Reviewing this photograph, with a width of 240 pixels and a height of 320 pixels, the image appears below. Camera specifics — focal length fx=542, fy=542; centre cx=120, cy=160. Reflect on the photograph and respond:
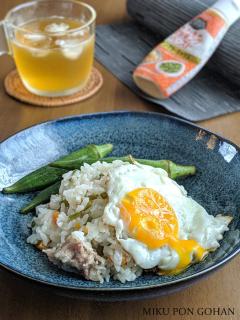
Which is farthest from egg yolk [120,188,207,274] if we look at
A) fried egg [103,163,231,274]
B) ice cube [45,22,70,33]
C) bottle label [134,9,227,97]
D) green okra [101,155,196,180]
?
ice cube [45,22,70,33]

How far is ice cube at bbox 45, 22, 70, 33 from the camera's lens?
1.69 meters

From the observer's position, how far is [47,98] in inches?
68.1

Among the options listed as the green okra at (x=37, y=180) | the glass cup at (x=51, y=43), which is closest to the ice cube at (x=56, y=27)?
the glass cup at (x=51, y=43)

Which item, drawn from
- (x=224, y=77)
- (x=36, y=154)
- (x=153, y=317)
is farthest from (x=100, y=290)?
(x=224, y=77)

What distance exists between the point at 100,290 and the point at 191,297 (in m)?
0.25

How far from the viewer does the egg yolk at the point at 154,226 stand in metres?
1.00

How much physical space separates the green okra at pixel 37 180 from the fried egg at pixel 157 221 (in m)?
0.20

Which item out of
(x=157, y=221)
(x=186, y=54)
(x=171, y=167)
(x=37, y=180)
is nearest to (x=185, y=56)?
(x=186, y=54)

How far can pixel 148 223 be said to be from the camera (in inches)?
39.7

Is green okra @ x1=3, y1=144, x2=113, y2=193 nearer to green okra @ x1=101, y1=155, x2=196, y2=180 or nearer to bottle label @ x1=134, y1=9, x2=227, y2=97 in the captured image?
green okra @ x1=101, y1=155, x2=196, y2=180

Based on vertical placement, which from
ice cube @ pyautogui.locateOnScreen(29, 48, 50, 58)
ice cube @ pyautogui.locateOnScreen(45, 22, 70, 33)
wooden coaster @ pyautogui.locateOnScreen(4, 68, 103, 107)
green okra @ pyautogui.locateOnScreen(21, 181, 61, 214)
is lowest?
wooden coaster @ pyautogui.locateOnScreen(4, 68, 103, 107)

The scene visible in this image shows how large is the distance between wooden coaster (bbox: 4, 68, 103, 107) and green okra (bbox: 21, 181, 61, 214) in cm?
54

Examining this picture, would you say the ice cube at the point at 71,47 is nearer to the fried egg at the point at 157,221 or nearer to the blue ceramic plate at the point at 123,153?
the blue ceramic plate at the point at 123,153

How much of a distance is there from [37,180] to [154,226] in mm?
356
